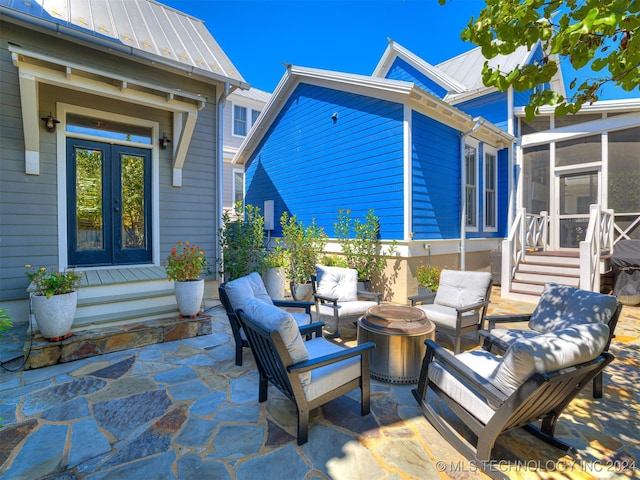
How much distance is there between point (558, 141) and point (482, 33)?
8264mm

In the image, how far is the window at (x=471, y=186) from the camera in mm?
7910

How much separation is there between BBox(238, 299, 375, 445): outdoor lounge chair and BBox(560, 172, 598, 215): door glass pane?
8848mm

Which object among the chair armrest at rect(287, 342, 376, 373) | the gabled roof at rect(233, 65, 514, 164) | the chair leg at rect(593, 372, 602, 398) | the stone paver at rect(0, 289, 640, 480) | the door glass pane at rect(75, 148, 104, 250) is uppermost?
the gabled roof at rect(233, 65, 514, 164)

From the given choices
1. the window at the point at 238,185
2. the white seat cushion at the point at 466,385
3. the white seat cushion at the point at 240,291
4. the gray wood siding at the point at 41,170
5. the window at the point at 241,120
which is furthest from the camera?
the window at the point at 241,120

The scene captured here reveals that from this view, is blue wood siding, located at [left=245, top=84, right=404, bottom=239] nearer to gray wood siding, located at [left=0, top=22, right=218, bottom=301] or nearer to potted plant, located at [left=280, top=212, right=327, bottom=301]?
potted plant, located at [left=280, top=212, right=327, bottom=301]

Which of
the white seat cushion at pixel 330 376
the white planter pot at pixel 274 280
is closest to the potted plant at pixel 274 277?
the white planter pot at pixel 274 280

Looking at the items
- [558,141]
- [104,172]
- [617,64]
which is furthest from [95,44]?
[558,141]

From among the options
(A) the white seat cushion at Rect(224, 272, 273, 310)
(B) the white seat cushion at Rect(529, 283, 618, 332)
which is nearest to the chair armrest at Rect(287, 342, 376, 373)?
(A) the white seat cushion at Rect(224, 272, 273, 310)

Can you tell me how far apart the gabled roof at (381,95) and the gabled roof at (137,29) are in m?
2.21

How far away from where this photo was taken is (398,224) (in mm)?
6062

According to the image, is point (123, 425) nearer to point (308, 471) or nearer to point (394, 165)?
point (308, 471)

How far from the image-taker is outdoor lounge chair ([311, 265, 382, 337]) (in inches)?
164

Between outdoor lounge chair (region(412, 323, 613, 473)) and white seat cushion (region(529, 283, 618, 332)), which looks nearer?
outdoor lounge chair (region(412, 323, 613, 473))

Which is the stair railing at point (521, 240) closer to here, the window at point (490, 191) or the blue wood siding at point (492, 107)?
the window at point (490, 191)
